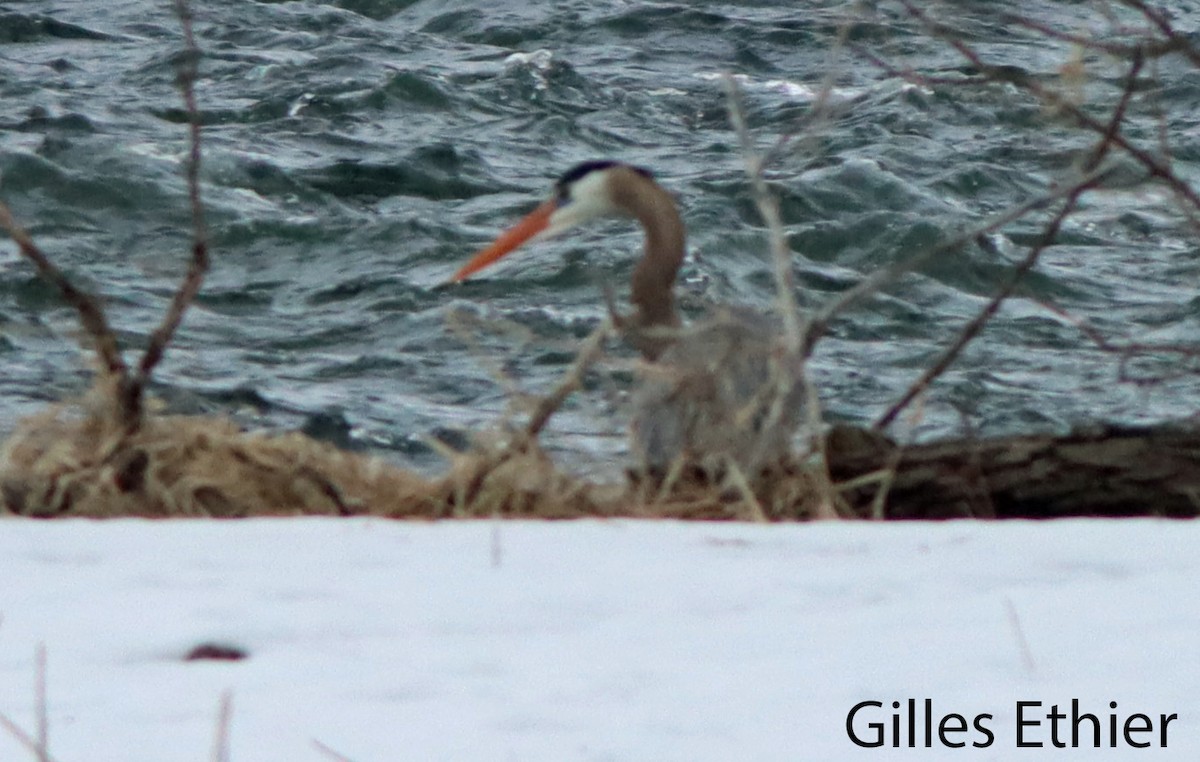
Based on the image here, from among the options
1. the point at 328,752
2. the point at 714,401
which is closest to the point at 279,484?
the point at 714,401

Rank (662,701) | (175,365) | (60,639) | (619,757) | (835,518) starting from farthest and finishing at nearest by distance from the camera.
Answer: (175,365)
(835,518)
(60,639)
(662,701)
(619,757)

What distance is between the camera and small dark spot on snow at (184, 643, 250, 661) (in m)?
2.85

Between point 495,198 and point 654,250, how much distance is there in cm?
525

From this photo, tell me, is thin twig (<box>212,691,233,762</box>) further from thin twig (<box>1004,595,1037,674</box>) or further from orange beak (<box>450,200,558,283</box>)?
orange beak (<box>450,200,558,283</box>)

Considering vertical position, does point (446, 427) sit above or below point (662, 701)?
below

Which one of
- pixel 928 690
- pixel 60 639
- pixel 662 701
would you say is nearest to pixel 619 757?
pixel 662 701

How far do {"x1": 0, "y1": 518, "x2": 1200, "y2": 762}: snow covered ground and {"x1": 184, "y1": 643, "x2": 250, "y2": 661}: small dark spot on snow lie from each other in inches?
0.7

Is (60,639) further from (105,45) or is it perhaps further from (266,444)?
(105,45)

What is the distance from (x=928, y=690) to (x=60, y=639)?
3.92ft

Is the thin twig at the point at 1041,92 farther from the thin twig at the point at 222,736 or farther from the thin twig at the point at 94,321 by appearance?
the thin twig at the point at 222,736

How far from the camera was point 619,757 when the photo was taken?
8.29ft

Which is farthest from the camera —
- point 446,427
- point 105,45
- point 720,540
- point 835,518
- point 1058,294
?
point 105,45

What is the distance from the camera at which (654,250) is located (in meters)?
6.05

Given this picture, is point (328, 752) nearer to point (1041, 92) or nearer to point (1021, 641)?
point (1021, 641)
